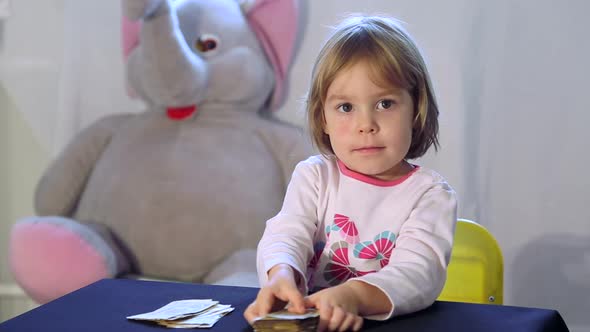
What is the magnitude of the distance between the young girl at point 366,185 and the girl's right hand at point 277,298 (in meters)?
0.05

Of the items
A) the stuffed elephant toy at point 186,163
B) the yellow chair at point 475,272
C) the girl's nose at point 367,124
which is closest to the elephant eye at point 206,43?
the stuffed elephant toy at point 186,163

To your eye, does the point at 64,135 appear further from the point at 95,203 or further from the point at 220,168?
the point at 220,168

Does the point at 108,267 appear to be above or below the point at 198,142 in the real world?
below

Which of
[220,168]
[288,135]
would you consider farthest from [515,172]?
[220,168]

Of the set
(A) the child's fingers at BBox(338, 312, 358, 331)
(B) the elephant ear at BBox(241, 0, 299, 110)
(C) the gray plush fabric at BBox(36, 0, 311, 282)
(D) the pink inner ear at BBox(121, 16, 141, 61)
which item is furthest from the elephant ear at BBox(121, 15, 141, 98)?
(A) the child's fingers at BBox(338, 312, 358, 331)

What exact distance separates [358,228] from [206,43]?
1049 millimetres

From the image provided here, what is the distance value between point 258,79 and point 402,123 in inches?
37.7

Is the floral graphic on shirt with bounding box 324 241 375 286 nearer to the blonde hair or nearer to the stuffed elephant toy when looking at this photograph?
the blonde hair

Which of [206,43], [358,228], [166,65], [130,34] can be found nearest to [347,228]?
[358,228]

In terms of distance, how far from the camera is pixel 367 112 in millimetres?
991

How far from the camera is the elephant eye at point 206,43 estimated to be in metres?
1.92

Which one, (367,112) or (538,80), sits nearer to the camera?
(367,112)

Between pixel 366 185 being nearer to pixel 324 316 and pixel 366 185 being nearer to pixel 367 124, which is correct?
pixel 367 124

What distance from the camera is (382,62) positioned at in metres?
1.00
